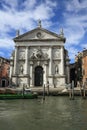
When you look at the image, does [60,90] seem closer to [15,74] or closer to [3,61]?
[15,74]

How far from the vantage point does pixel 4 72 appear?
136 ft

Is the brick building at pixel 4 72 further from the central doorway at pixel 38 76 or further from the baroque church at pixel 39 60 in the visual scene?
the central doorway at pixel 38 76

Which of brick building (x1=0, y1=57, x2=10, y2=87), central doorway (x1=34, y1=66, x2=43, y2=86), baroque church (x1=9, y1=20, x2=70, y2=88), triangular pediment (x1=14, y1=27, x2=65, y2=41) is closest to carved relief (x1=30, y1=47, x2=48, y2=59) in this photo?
baroque church (x1=9, y1=20, x2=70, y2=88)

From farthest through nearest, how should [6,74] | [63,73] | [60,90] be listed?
[6,74] → [63,73] → [60,90]

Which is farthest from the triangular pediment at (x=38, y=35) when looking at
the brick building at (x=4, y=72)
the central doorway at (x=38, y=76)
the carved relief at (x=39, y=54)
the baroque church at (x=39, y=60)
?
the brick building at (x=4, y=72)

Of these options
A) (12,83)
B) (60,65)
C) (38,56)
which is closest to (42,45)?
(38,56)

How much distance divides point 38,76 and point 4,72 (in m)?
7.14

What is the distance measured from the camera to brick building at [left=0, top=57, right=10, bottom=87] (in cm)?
4049

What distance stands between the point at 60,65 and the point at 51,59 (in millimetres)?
1796

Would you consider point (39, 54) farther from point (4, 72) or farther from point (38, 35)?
point (4, 72)

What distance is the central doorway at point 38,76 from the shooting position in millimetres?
37781

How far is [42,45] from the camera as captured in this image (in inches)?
1505

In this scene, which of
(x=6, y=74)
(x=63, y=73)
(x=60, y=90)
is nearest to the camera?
(x=60, y=90)

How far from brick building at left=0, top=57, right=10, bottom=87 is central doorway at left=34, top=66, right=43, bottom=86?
5731mm
